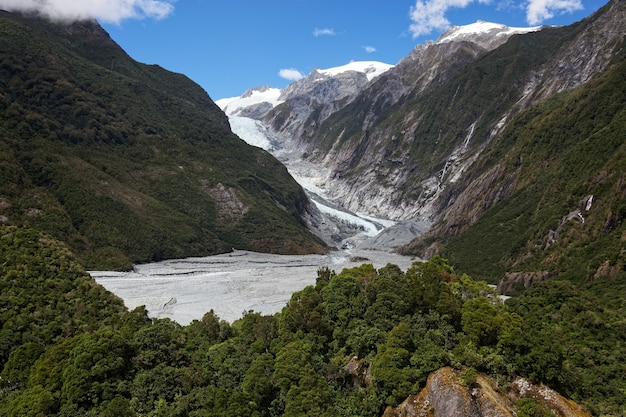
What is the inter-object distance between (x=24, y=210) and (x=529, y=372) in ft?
319

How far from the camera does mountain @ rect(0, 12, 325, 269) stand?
10456 centimetres

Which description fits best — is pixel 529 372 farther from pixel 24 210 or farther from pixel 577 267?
pixel 24 210

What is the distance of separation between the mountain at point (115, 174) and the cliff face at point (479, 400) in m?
84.5

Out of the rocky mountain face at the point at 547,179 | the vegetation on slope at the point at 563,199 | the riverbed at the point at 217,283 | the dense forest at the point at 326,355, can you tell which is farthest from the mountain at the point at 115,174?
the dense forest at the point at 326,355

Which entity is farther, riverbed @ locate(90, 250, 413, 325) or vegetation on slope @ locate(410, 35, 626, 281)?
riverbed @ locate(90, 250, 413, 325)

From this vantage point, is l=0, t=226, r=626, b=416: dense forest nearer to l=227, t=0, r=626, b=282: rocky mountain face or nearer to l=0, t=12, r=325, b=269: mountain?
l=227, t=0, r=626, b=282: rocky mountain face

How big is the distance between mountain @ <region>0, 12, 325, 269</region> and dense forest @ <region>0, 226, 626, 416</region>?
212ft

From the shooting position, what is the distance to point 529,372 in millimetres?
24062

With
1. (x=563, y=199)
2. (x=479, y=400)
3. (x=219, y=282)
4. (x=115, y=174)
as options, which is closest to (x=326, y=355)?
(x=479, y=400)

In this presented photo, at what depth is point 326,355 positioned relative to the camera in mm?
33156

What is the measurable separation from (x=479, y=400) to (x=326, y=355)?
1299 cm

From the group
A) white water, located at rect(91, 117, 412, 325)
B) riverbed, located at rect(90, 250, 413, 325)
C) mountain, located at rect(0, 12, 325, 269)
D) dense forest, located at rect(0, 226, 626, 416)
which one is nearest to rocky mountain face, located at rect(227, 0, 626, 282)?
riverbed, located at rect(90, 250, 413, 325)

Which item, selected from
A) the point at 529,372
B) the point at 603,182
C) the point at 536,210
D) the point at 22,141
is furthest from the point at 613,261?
the point at 22,141

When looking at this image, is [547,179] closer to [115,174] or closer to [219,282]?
[219,282]
